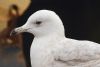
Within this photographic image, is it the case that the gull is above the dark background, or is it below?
above

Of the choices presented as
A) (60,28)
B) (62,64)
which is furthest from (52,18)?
(62,64)

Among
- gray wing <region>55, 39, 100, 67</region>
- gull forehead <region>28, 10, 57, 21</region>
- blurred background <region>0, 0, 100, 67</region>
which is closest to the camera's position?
gray wing <region>55, 39, 100, 67</region>

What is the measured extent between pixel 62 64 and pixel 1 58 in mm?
1259

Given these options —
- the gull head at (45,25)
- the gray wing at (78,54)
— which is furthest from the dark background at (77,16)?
the gray wing at (78,54)

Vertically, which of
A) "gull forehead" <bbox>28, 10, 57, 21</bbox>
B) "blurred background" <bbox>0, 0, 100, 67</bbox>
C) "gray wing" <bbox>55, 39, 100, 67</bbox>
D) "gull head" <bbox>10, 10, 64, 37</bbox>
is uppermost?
"gull forehead" <bbox>28, 10, 57, 21</bbox>

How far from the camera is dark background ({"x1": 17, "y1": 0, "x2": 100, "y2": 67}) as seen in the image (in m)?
3.59

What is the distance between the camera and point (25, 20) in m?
3.54

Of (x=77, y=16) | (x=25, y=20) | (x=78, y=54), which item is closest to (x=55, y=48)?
(x=78, y=54)

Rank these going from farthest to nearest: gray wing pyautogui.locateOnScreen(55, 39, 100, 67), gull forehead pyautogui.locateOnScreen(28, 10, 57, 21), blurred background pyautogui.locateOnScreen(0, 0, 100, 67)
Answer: blurred background pyautogui.locateOnScreen(0, 0, 100, 67) → gull forehead pyautogui.locateOnScreen(28, 10, 57, 21) → gray wing pyautogui.locateOnScreen(55, 39, 100, 67)

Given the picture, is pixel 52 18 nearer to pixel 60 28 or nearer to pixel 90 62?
pixel 60 28

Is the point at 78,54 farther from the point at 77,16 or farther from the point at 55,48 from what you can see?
the point at 77,16

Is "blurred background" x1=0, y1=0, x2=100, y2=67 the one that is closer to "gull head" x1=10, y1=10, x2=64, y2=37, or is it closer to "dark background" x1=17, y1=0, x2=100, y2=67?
"dark background" x1=17, y1=0, x2=100, y2=67

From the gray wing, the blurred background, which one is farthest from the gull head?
the blurred background

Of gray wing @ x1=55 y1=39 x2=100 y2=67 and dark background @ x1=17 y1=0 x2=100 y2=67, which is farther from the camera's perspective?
dark background @ x1=17 y1=0 x2=100 y2=67
